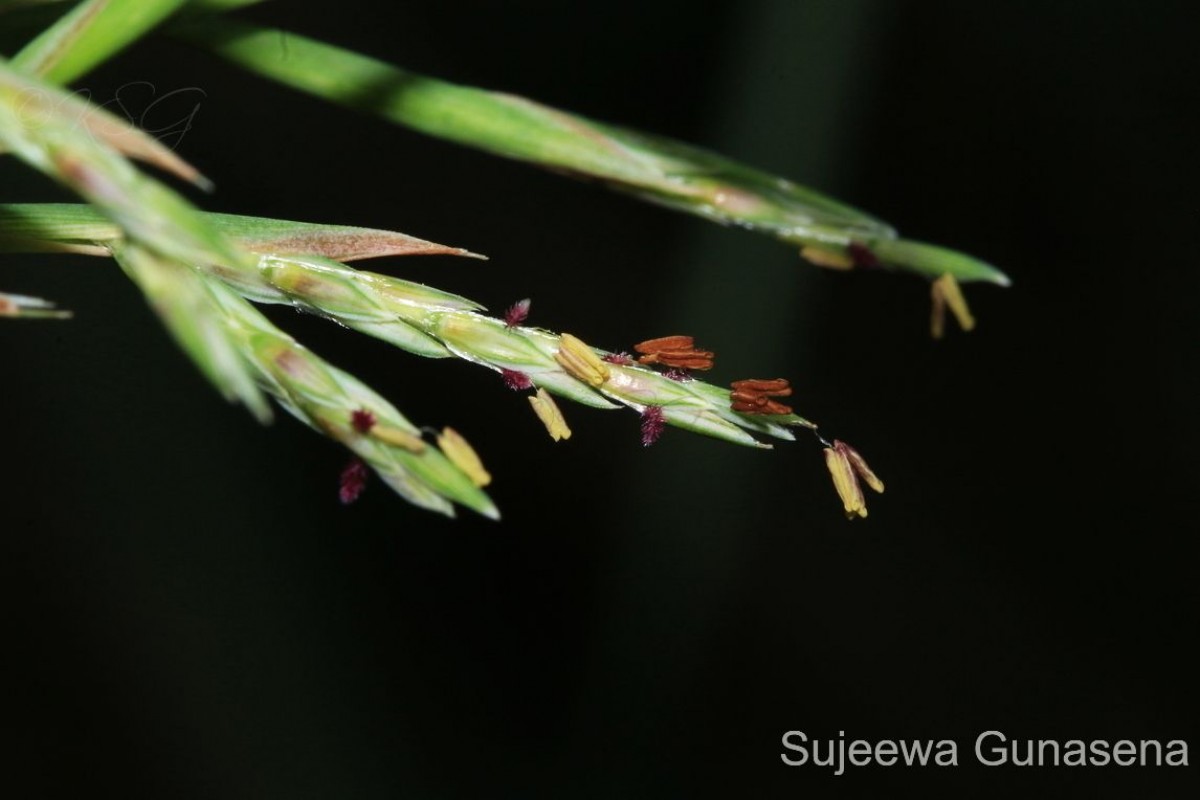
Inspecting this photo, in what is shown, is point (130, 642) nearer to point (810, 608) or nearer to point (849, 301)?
point (810, 608)

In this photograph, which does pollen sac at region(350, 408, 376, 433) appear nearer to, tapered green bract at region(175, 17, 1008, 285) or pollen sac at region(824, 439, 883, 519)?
tapered green bract at region(175, 17, 1008, 285)

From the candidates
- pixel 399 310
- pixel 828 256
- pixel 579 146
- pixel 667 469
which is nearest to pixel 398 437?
pixel 399 310

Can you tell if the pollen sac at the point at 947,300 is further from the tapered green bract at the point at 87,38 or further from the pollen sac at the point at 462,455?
the tapered green bract at the point at 87,38

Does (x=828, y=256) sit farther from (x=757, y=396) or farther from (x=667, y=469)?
(x=667, y=469)

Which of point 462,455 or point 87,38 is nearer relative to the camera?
point 87,38

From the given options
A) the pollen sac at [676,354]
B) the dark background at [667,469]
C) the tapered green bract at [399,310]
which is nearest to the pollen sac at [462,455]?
the tapered green bract at [399,310]

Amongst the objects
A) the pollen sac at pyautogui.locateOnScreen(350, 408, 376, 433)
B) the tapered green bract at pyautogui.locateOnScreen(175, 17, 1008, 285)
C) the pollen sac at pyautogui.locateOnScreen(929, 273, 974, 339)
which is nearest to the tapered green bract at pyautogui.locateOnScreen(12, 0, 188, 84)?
the tapered green bract at pyautogui.locateOnScreen(175, 17, 1008, 285)
